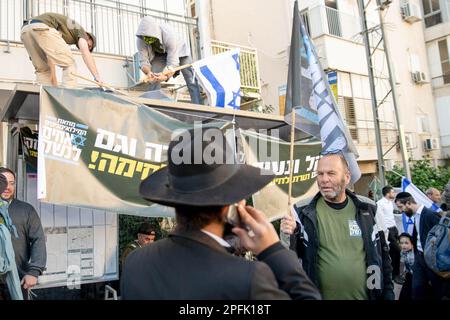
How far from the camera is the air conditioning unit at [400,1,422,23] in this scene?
19.0 metres

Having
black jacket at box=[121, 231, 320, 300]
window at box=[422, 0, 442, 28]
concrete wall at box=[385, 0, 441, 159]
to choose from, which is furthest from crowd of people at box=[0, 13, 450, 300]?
window at box=[422, 0, 442, 28]

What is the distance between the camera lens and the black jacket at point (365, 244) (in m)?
3.00

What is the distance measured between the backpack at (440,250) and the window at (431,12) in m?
20.6

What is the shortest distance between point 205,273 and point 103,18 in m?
8.74

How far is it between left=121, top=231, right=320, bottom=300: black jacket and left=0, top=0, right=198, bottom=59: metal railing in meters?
7.83

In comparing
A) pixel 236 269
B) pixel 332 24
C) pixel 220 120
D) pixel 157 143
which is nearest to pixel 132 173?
pixel 157 143

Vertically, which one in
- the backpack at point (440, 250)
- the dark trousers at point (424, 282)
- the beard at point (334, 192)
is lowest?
the dark trousers at point (424, 282)

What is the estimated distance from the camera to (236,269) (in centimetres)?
143

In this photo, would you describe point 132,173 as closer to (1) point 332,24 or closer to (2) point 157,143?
(2) point 157,143

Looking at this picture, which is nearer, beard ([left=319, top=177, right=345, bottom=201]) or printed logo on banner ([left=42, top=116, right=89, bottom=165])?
beard ([left=319, top=177, right=345, bottom=201])

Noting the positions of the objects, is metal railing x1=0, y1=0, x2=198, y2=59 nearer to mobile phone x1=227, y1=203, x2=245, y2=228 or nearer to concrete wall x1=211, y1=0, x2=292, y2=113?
concrete wall x1=211, y1=0, x2=292, y2=113

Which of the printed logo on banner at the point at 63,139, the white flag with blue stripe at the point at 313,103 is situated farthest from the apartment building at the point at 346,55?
the printed logo on banner at the point at 63,139

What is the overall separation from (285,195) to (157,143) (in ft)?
7.20

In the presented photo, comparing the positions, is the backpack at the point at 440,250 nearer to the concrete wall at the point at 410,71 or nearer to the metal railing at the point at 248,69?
the metal railing at the point at 248,69
